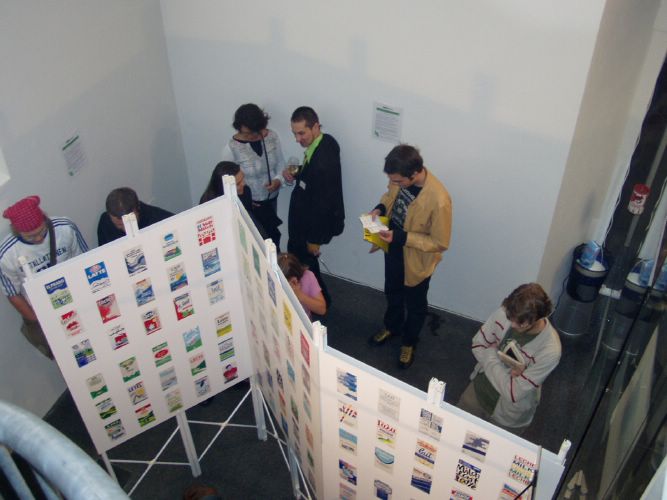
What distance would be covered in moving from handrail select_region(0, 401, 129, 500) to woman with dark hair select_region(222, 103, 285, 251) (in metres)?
3.52

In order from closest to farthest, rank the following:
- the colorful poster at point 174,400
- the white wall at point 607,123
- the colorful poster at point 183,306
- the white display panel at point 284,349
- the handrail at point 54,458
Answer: the handrail at point 54,458 < the white display panel at point 284,349 < the colorful poster at point 183,306 < the colorful poster at point 174,400 < the white wall at point 607,123

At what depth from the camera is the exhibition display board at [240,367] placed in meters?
2.27

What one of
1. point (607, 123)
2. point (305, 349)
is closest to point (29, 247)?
point (305, 349)

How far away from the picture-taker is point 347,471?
2812 millimetres

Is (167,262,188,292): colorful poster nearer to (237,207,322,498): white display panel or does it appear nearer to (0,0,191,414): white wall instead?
(237,207,322,498): white display panel

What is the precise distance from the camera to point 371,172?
4699 millimetres

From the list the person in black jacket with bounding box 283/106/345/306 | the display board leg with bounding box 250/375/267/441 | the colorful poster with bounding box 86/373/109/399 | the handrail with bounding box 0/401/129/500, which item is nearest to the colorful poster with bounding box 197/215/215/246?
the colorful poster with bounding box 86/373/109/399

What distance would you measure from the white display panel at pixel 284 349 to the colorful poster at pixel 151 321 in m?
0.45

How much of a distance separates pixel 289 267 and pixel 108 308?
881 millimetres

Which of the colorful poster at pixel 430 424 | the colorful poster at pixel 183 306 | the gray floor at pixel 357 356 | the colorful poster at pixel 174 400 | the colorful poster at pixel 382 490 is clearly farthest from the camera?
the gray floor at pixel 357 356

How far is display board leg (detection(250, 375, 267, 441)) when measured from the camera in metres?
3.88

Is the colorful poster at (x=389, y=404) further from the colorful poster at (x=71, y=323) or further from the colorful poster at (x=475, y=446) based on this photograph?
the colorful poster at (x=71, y=323)

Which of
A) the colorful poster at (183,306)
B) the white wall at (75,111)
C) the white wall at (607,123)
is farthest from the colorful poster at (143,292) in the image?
the white wall at (607,123)

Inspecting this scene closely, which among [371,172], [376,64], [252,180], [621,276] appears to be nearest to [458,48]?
[376,64]
